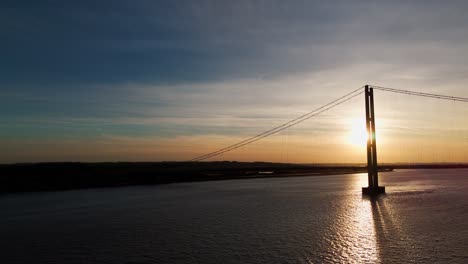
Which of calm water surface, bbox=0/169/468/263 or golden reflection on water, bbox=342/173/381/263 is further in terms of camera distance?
calm water surface, bbox=0/169/468/263

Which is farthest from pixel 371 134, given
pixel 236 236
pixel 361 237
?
pixel 236 236

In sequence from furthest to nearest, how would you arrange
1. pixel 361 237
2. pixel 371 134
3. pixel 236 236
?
pixel 371 134
pixel 236 236
pixel 361 237

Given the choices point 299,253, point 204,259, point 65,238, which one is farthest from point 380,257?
point 65,238

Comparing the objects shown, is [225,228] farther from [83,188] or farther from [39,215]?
[83,188]

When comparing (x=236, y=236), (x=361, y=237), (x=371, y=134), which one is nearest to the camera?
(x=361, y=237)

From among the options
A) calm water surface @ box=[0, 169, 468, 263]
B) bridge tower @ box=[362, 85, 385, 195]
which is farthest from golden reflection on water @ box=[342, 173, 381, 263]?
bridge tower @ box=[362, 85, 385, 195]

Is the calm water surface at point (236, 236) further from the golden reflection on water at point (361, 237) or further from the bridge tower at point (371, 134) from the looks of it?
the bridge tower at point (371, 134)

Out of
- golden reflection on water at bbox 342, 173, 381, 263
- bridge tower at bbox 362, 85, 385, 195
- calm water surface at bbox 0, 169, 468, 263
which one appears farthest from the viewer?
bridge tower at bbox 362, 85, 385, 195

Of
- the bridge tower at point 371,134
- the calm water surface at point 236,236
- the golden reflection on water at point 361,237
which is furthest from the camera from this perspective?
the bridge tower at point 371,134

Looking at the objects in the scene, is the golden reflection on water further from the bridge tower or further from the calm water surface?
the bridge tower

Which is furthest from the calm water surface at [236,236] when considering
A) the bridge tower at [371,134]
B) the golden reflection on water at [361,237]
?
the bridge tower at [371,134]

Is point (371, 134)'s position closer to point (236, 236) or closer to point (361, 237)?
point (361, 237)

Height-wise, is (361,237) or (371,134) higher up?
(371,134)
